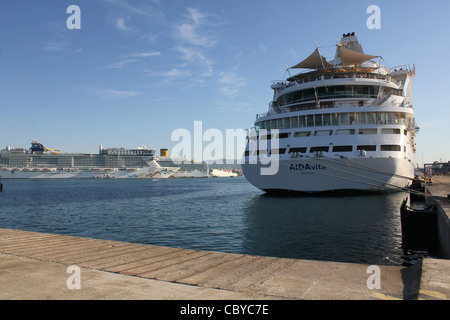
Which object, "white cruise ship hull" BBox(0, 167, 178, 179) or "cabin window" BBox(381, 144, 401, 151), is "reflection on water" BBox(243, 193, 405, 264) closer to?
"cabin window" BBox(381, 144, 401, 151)

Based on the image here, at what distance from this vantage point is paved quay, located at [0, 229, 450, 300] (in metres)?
5.16

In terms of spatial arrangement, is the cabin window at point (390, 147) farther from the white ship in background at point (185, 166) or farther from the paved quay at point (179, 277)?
the white ship in background at point (185, 166)

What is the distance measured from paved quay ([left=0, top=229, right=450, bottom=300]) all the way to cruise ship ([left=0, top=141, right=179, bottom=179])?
131m

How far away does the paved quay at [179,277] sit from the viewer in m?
5.16

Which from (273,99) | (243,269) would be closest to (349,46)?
(273,99)

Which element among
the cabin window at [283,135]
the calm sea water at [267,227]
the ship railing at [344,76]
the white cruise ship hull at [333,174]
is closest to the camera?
the calm sea water at [267,227]

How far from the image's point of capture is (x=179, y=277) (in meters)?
6.29

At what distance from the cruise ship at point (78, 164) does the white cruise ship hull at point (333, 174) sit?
11133cm

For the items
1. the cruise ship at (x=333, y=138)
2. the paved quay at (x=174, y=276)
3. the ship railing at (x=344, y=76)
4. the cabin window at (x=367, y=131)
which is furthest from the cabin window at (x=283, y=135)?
the paved quay at (x=174, y=276)

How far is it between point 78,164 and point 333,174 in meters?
130

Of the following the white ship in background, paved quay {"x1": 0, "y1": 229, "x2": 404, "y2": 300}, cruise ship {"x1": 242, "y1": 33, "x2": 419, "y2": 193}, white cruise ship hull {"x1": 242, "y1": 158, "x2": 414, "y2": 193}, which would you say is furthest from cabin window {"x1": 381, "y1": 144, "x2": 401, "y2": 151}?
the white ship in background

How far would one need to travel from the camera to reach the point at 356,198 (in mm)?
29641
